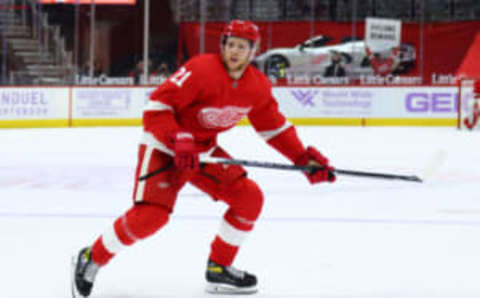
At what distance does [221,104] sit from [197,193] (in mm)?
3001

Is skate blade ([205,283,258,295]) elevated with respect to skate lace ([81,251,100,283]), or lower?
lower

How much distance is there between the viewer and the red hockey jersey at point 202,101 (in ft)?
9.01

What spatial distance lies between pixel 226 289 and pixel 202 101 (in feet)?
2.40

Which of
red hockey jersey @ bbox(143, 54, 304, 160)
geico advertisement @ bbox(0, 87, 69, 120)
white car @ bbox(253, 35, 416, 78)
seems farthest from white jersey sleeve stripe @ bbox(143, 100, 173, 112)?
white car @ bbox(253, 35, 416, 78)

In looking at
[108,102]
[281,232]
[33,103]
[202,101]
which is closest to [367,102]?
[108,102]

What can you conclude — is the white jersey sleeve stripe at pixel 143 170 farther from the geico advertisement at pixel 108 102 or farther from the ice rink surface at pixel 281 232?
the geico advertisement at pixel 108 102

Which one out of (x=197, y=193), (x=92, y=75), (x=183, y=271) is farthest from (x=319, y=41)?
(x=183, y=271)

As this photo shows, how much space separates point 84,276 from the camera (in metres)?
2.86

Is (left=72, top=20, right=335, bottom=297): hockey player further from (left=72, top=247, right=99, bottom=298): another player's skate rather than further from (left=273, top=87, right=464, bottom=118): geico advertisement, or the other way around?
(left=273, top=87, right=464, bottom=118): geico advertisement

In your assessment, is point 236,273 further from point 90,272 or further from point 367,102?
point 367,102

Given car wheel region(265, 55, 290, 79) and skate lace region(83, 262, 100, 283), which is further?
car wheel region(265, 55, 290, 79)

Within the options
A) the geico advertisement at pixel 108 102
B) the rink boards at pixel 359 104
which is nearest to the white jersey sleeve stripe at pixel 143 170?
the geico advertisement at pixel 108 102

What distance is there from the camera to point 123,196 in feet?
18.4

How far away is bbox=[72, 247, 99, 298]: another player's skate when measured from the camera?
2.86 m
